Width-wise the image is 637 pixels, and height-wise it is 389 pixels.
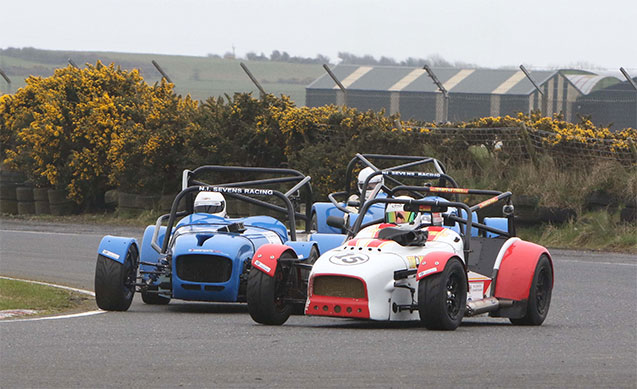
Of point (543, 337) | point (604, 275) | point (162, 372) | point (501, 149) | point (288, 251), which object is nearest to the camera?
point (162, 372)

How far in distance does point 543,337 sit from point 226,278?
10.8 feet

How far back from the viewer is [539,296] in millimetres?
11219

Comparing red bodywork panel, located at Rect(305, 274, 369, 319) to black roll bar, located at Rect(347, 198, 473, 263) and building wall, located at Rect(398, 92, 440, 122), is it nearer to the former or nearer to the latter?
black roll bar, located at Rect(347, 198, 473, 263)

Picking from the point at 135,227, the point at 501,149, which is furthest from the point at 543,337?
the point at 135,227

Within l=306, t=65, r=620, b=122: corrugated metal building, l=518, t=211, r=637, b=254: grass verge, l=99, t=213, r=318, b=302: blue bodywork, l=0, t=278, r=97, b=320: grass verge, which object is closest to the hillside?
l=306, t=65, r=620, b=122: corrugated metal building

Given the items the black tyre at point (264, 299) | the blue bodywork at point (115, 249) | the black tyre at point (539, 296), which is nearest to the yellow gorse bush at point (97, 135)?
the blue bodywork at point (115, 249)

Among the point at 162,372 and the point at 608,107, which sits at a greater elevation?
the point at 608,107

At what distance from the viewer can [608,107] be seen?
2634 centimetres

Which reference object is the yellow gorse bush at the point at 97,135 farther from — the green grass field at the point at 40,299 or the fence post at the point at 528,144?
the green grass field at the point at 40,299

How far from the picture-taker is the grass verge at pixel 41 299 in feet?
38.4

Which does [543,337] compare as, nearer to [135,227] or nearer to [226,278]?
[226,278]

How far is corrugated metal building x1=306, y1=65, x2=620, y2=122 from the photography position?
88.2 feet

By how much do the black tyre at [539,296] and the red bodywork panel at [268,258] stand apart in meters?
2.48

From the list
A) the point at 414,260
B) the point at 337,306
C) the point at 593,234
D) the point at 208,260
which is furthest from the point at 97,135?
the point at 337,306
